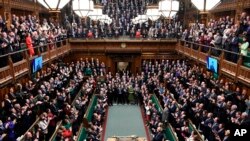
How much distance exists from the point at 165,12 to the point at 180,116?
4995mm

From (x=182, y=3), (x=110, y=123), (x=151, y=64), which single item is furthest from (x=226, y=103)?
(x=182, y=3)

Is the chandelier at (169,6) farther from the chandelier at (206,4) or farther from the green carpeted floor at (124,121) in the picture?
the green carpeted floor at (124,121)

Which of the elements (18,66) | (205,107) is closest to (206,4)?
(205,107)

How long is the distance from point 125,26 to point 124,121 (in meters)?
11.5

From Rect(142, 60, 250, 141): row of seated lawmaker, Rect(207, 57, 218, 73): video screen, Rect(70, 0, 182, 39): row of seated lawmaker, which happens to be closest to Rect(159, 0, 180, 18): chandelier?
Rect(207, 57, 218, 73): video screen

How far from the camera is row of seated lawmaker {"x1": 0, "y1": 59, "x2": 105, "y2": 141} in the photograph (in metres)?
8.62

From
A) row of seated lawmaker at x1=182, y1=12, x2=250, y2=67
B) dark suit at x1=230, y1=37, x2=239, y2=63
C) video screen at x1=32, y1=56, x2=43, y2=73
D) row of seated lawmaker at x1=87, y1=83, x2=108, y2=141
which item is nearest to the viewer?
row of seated lawmaker at x1=182, y1=12, x2=250, y2=67

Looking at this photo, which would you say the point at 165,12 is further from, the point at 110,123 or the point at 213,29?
the point at 110,123

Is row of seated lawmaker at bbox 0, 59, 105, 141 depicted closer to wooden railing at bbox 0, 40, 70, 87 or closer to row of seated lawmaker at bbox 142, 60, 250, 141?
wooden railing at bbox 0, 40, 70, 87

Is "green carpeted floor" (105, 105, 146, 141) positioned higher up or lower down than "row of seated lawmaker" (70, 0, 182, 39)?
lower down

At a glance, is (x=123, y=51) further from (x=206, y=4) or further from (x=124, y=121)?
(x=206, y=4)

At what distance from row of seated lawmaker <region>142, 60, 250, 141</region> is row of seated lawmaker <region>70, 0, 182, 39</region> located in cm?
627

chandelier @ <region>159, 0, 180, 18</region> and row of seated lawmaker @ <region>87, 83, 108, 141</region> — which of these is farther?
chandelier @ <region>159, 0, 180, 18</region>

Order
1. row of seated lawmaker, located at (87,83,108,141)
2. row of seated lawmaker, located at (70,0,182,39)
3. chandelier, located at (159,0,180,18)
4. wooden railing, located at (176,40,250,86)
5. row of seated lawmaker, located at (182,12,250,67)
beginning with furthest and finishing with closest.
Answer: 1. row of seated lawmaker, located at (70,0,182,39)
2. chandelier, located at (159,0,180,18)
3. row of seated lawmaker, located at (87,83,108,141)
4. wooden railing, located at (176,40,250,86)
5. row of seated lawmaker, located at (182,12,250,67)
